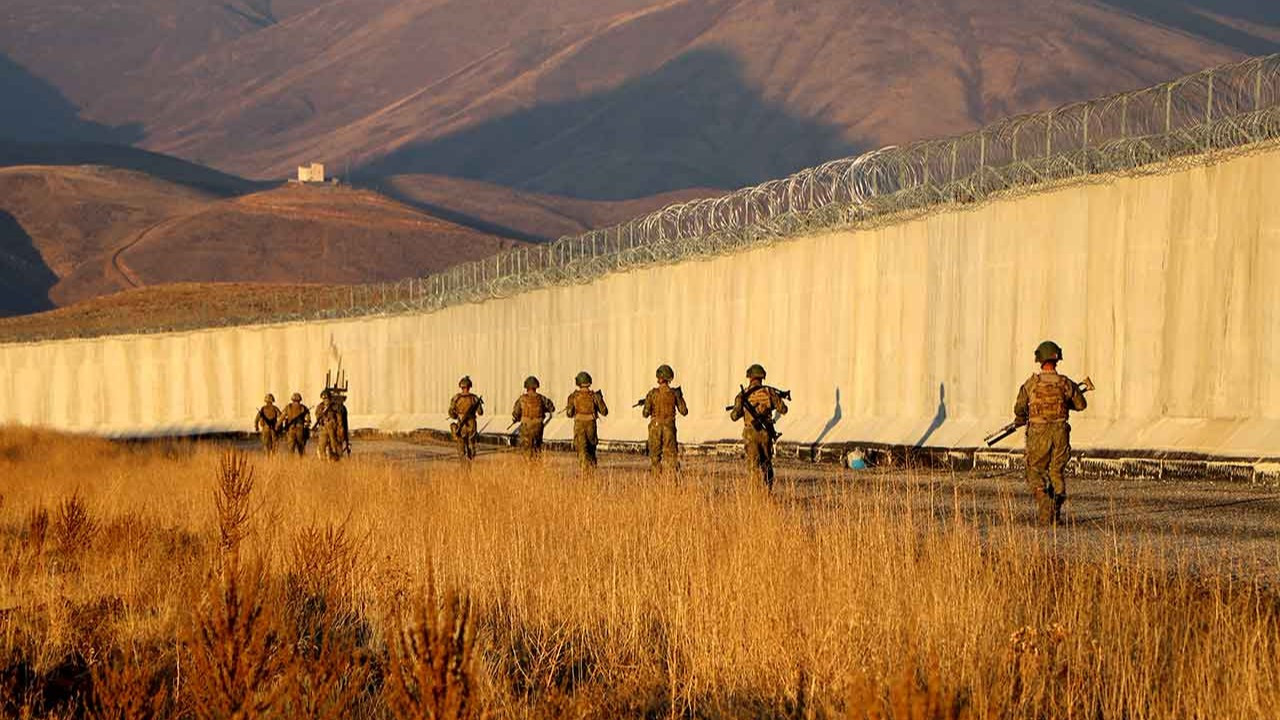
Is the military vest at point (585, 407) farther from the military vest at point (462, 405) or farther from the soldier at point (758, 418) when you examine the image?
the soldier at point (758, 418)

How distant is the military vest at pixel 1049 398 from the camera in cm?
1509

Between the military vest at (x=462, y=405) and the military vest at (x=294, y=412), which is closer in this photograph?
the military vest at (x=462, y=405)

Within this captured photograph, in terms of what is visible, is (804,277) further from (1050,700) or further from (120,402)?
(120,402)

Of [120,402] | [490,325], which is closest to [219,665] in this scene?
[490,325]

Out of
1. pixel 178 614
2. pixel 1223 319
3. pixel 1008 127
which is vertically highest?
pixel 1008 127

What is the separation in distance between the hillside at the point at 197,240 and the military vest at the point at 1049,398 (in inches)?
5947

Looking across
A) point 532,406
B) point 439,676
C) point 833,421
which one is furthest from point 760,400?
point 439,676

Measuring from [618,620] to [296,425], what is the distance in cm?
2045

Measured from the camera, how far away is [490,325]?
48.4 metres

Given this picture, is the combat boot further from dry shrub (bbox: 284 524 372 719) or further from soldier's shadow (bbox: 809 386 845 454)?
soldier's shadow (bbox: 809 386 845 454)

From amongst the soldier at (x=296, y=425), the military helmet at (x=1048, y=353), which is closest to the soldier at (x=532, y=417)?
the soldier at (x=296, y=425)

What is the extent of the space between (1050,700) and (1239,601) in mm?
1975

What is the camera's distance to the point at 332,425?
28125 mm

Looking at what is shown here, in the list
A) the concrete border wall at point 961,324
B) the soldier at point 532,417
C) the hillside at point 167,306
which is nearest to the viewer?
the concrete border wall at point 961,324
